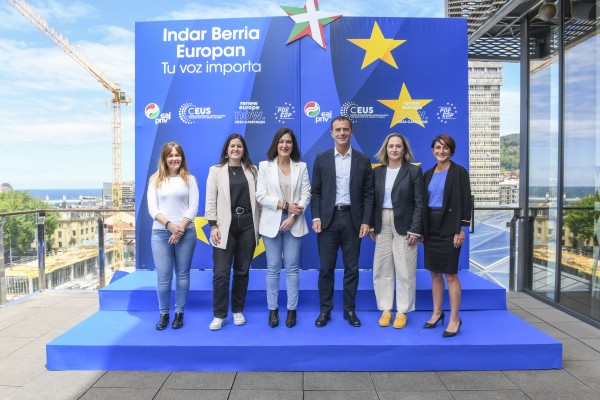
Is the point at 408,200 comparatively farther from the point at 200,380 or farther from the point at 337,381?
the point at 200,380

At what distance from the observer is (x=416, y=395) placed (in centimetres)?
239

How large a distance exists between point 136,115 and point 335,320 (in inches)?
115

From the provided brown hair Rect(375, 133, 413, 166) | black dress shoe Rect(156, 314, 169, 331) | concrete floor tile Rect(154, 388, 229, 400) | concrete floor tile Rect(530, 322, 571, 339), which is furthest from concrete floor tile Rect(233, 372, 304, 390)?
concrete floor tile Rect(530, 322, 571, 339)

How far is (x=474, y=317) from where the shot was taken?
132 inches

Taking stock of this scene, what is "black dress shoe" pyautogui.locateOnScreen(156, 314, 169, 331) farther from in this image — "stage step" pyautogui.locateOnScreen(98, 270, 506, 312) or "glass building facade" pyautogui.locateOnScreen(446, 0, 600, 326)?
"glass building facade" pyautogui.locateOnScreen(446, 0, 600, 326)

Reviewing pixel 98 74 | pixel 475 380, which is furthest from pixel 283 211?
pixel 98 74

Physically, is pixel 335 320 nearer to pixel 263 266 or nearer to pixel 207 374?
pixel 207 374

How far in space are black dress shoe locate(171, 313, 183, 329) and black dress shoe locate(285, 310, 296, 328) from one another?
0.81 m

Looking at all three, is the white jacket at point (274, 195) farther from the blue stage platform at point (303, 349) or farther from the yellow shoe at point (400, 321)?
the yellow shoe at point (400, 321)

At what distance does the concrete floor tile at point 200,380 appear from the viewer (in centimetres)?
252

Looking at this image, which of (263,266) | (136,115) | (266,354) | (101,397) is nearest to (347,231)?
(266,354)

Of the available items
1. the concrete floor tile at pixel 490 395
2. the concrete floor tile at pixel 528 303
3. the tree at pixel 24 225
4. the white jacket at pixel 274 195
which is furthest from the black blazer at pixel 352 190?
the tree at pixel 24 225

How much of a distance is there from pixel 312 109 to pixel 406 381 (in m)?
2.73

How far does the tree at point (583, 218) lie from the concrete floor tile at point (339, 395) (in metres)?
2.85
